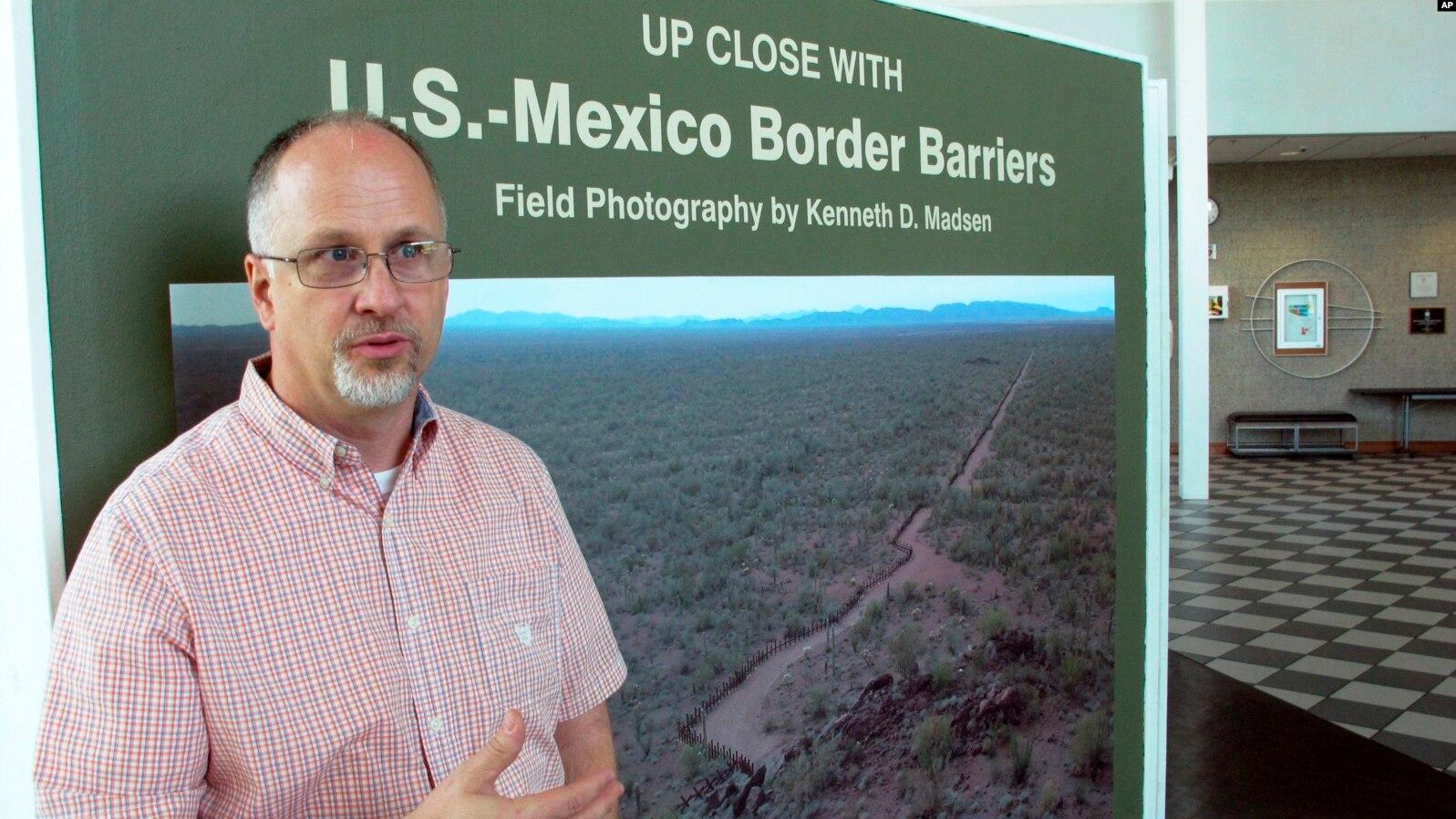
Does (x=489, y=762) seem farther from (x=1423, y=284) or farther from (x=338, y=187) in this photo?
(x=1423, y=284)

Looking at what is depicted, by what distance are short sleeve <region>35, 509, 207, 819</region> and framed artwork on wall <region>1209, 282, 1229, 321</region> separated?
1311 centimetres

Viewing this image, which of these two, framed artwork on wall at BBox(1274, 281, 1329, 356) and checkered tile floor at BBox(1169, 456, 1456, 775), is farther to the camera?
framed artwork on wall at BBox(1274, 281, 1329, 356)

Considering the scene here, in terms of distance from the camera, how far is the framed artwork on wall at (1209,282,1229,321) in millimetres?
12727

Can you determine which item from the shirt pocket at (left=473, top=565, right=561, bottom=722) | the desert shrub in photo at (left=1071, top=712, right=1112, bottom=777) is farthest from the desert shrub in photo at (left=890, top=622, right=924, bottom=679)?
the shirt pocket at (left=473, top=565, right=561, bottom=722)

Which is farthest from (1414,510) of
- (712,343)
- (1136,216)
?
(712,343)

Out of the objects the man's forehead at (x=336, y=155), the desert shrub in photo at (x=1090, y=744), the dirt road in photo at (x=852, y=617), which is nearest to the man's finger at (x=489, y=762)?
the man's forehead at (x=336, y=155)

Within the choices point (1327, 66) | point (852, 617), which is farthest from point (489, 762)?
point (1327, 66)

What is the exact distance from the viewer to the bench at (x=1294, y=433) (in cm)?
1233

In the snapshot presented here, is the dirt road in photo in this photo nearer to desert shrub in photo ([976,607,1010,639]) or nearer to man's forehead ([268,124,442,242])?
desert shrub in photo ([976,607,1010,639])

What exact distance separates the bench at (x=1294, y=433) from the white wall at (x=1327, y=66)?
3.36m

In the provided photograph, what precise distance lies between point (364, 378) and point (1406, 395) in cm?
1342

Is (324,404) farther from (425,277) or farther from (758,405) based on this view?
(758,405)

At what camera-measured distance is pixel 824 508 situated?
2189 mm

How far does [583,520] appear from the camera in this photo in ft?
6.14
